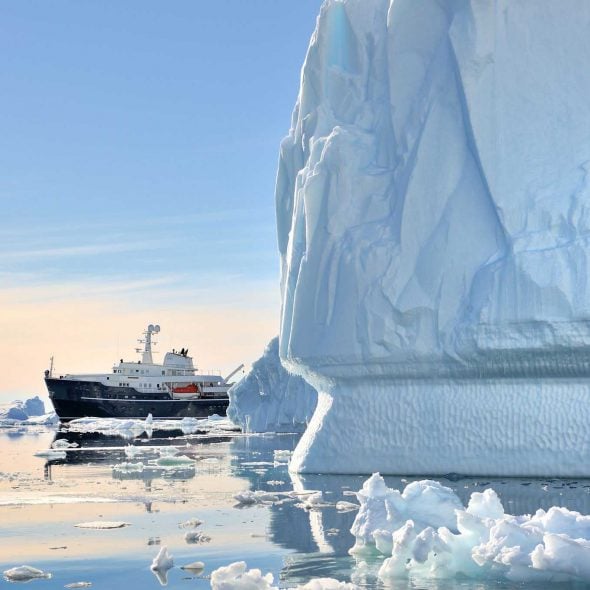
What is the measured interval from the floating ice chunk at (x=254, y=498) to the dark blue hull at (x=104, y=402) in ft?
128

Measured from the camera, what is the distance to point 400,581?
21.1 feet

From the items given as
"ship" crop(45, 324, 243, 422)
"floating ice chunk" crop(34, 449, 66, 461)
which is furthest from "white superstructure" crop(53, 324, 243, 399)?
"floating ice chunk" crop(34, 449, 66, 461)

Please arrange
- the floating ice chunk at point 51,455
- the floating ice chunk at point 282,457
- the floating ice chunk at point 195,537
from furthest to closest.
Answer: the floating ice chunk at point 51,455 < the floating ice chunk at point 282,457 < the floating ice chunk at point 195,537

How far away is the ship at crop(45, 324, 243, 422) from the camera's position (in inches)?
1948

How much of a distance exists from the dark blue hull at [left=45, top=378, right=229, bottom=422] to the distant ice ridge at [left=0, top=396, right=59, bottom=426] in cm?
A: 235

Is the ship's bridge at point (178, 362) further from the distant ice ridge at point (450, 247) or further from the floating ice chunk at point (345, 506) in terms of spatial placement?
the floating ice chunk at point (345, 506)

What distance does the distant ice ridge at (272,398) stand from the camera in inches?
1207

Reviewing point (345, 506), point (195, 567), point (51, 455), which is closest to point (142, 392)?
point (51, 455)

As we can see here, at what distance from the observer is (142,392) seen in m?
50.9

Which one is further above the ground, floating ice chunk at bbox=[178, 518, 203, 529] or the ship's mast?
the ship's mast

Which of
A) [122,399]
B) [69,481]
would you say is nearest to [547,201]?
[69,481]

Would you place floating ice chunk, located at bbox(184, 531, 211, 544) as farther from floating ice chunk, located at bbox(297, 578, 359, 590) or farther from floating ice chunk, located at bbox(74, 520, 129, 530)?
floating ice chunk, located at bbox(297, 578, 359, 590)

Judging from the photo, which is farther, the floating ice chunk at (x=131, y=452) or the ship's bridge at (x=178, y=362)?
the ship's bridge at (x=178, y=362)

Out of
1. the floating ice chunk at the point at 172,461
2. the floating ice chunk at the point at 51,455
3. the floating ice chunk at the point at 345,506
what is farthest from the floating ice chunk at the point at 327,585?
the floating ice chunk at the point at 51,455
